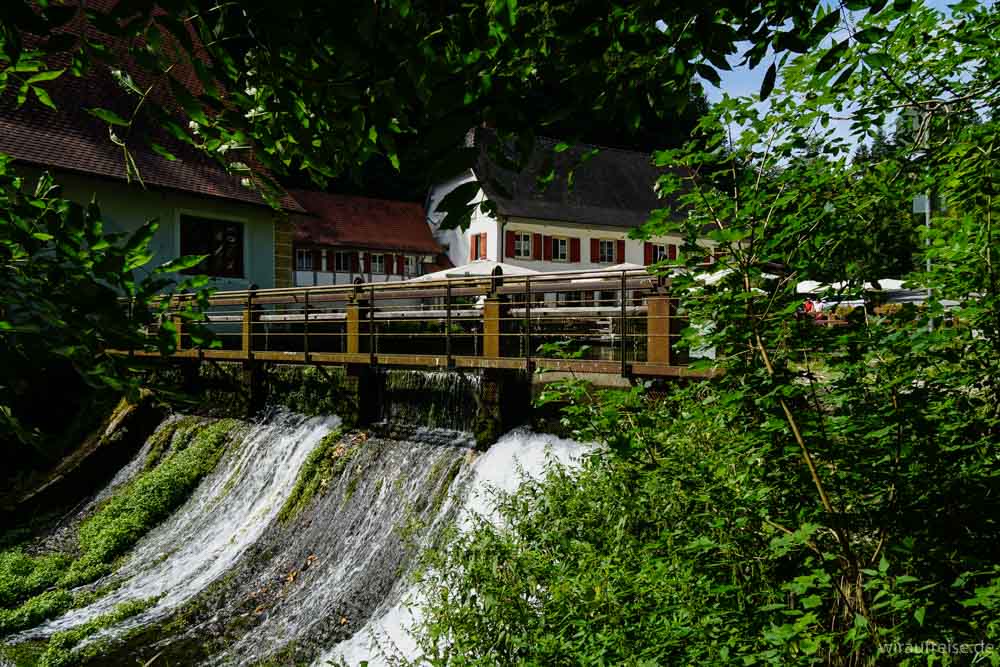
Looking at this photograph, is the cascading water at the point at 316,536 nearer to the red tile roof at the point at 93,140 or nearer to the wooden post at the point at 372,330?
the wooden post at the point at 372,330

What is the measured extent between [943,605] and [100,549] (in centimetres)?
1117

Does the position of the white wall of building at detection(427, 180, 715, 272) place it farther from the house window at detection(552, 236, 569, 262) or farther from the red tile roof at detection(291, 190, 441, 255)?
the red tile roof at detection(291, 190, 441, 255)

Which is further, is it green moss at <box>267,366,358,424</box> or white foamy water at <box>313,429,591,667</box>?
green moss at <box>267,366,358,424</box>

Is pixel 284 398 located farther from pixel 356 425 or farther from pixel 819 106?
pixel 819 106

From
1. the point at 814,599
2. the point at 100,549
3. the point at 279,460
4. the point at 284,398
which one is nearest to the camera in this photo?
the point at 814,599

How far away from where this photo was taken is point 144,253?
2432 mm

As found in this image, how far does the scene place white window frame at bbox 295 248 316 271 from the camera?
32031 millimetres

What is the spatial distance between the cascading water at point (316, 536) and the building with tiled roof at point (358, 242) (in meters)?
21.3

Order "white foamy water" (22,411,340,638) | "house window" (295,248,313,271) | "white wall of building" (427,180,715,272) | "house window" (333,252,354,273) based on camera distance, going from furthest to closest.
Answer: "house window" (333,252,354,273)
"house window" (295,248,313,271)
"white wall of building" (427,180,715,272)
"white foamy water" (22,411,340,638)

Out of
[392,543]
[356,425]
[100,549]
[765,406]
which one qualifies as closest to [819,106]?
[765,406]

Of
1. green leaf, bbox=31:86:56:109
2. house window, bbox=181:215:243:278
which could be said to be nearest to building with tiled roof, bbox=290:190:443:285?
house window, bbox=181:215:243:278

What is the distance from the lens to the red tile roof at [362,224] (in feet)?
106

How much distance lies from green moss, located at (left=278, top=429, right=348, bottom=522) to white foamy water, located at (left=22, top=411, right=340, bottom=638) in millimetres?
227

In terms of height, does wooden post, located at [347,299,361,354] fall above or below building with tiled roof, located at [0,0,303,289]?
below
